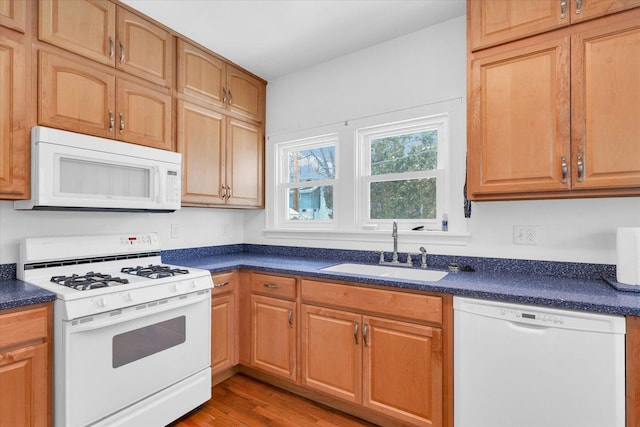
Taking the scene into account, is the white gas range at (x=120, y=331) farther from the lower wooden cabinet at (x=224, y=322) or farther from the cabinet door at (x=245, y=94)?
the cabinet door at (x=245, y=94)

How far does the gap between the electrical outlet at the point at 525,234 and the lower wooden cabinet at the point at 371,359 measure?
0.80 meters

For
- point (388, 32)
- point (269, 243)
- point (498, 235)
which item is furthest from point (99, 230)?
point (498, 235)

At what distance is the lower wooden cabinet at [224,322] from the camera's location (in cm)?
228

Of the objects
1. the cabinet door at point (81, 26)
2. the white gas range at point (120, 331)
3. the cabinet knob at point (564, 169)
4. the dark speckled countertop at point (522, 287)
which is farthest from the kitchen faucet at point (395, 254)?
the cabinet door at point (81, 26)

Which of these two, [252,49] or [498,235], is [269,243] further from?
[498,235]

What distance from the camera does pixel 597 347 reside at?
4.29ft

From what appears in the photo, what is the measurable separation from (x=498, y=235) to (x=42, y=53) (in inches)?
109

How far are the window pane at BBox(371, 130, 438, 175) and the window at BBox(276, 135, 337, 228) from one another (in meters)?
0.39

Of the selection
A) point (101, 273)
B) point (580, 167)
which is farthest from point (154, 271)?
point (580, 167)

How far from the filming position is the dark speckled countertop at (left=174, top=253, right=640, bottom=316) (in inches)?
52.1

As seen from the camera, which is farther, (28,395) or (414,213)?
(414,213)

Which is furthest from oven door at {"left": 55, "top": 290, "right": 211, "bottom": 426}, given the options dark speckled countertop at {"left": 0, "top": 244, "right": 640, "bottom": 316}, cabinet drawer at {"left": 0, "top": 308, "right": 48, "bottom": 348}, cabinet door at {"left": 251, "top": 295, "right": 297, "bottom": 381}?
cabinet door at {"left": 251, "top": 295, "right": 297, "bottom": 381}

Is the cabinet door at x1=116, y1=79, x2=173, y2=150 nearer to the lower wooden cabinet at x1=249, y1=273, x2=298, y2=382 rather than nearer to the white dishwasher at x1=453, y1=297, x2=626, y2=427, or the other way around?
the lower wooden cabinet at x1=249, y1=273, x2=298, y2=382

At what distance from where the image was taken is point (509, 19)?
173cm
